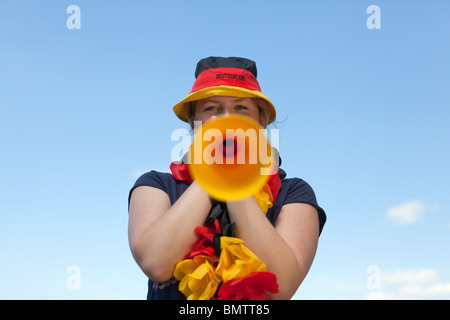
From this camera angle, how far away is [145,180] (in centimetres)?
262

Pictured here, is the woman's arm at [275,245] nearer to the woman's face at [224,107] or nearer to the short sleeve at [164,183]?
the short sleeve at [164,183]

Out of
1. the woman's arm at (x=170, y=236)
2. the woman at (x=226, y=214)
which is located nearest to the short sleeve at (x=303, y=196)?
the woman at (x=226, y=214)

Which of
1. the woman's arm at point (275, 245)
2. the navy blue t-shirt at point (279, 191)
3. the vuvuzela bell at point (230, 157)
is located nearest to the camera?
the woman's arm at point (275, 245)

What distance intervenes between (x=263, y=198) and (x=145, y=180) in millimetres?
676

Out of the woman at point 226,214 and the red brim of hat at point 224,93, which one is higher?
the red brim of hat at point 224,93

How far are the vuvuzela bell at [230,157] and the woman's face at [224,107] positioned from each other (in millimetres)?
266

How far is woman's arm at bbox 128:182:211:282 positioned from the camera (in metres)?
2.20

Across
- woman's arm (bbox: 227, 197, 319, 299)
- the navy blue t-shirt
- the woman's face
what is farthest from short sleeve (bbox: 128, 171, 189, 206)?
woman's arm (bbox: 227, 197, 319, 299)

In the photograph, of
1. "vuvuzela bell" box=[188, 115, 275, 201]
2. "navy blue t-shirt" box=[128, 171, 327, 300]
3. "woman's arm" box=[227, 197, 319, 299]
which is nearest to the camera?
"woman's arm" box=[227, 197, 319, 299]

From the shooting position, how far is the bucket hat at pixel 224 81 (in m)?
2.67

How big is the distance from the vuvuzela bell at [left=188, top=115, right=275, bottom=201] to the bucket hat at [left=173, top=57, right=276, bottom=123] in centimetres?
32

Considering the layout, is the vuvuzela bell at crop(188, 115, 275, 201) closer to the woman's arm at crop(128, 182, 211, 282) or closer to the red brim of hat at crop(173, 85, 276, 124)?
the woman's arm at crop(128, 182, 211, 282)
